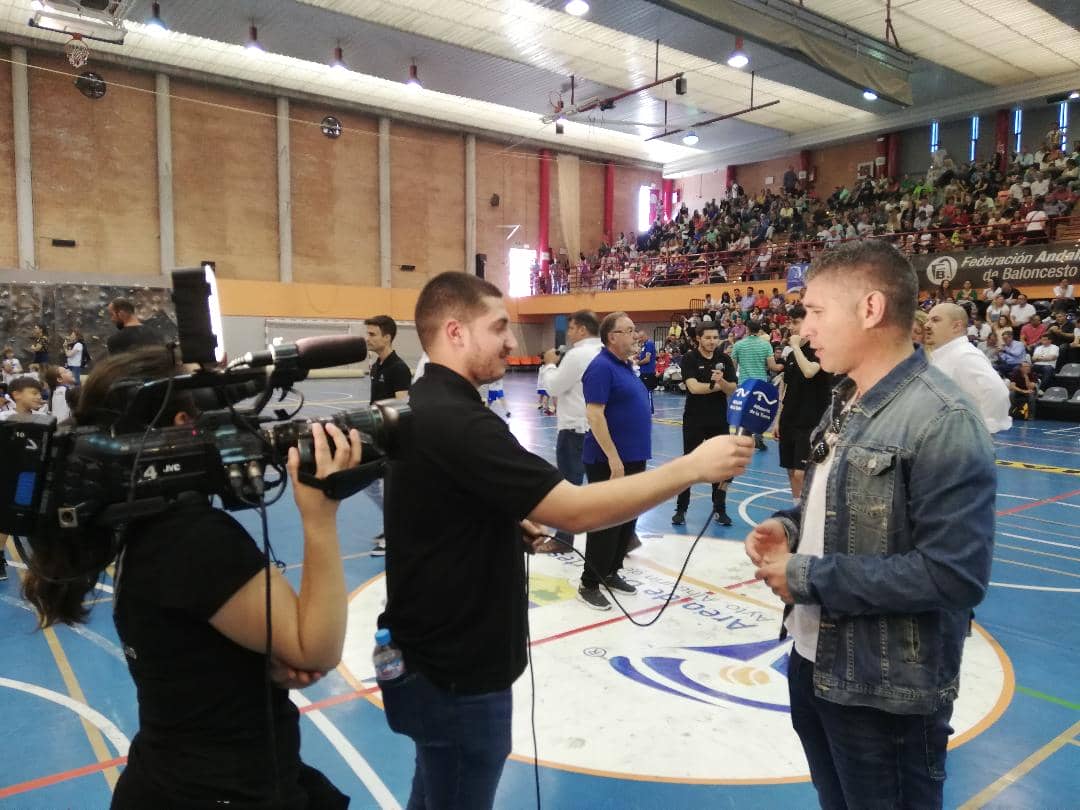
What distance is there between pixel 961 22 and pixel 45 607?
66.7 feet

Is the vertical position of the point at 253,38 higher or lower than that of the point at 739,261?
higher

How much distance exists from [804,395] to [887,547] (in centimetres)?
466

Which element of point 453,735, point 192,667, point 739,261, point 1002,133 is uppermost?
point 1002,133

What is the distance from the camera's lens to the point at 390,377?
5.91 meters

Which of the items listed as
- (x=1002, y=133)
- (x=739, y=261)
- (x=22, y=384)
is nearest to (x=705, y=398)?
(x=22, y=384)

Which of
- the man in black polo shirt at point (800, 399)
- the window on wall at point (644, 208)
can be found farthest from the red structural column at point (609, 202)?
the man in black polo shirt at point (800, 399)

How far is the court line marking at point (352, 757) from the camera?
9.66 ft

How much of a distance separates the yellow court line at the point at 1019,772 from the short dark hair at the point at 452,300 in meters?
2.73

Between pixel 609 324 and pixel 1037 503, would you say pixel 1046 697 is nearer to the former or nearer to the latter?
pixel 609 324

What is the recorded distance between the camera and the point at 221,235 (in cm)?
2450

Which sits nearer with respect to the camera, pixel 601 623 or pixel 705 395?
pixel 601 623

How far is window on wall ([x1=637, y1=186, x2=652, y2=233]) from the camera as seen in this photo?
33.5m

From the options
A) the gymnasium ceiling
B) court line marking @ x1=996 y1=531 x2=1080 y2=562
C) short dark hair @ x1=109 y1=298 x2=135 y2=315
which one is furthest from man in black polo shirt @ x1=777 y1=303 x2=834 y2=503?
the gymnasium ceiling

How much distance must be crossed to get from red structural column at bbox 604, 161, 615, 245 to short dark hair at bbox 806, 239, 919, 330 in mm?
31990
